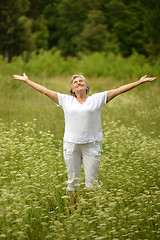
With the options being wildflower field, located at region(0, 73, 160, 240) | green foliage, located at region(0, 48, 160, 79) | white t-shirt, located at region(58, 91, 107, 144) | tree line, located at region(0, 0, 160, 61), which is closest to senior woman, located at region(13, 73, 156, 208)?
white t-shirt, located at region(58, 91, 107, 144)

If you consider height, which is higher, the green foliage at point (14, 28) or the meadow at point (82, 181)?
the green foliage at point (14, 28)

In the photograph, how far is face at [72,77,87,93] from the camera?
4457 millimetres

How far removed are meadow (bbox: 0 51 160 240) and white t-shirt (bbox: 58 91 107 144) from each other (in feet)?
1.60

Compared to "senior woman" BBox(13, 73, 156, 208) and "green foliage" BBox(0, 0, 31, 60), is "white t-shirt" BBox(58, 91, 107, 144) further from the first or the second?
"green foliage" BBox(0, 0, 31, 60)

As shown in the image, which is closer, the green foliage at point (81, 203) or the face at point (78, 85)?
the green foliage at point (81, 203)

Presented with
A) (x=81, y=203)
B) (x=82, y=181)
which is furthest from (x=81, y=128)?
(x=82, y=181)

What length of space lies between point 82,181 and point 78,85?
140cm

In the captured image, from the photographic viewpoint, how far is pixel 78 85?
448 centimetres

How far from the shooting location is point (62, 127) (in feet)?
27.3

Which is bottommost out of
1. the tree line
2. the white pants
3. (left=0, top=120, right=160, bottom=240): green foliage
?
(left=0, top=120, right=160, bottom=240): green foliage

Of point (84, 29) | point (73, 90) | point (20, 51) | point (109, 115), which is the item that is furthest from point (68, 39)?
point (73, 90)

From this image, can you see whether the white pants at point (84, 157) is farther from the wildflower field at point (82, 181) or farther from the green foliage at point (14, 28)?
the green foliage at point (14, 28)

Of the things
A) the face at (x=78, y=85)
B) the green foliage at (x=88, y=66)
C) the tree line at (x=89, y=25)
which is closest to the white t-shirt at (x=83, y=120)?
the face at (x=78, y=85)

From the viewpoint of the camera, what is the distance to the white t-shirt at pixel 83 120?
14.1ft
